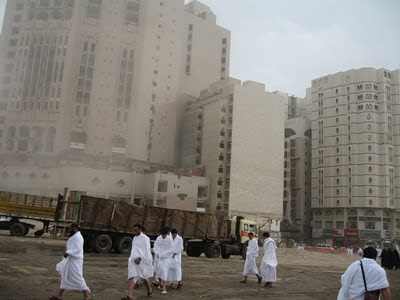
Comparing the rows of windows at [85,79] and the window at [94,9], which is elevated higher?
the window at [94,9]

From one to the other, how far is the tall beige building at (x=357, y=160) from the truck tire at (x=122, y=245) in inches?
2613

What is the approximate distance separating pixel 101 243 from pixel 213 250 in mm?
7095

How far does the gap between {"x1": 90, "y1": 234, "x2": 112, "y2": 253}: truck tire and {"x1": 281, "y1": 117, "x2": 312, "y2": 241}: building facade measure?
2834 inches

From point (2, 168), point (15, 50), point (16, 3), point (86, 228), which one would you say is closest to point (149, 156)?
point (2, 168)

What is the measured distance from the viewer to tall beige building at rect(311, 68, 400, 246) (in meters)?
79.4

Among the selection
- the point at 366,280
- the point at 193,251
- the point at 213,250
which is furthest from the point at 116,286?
the point at 193,251

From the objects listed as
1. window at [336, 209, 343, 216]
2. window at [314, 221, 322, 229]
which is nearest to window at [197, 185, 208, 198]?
window at [314, 221, 322, 229]

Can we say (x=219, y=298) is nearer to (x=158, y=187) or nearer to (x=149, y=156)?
(x=158, y=187)

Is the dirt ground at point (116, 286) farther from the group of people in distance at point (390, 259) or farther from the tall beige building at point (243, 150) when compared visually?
the tall beige building at point (243, 150)

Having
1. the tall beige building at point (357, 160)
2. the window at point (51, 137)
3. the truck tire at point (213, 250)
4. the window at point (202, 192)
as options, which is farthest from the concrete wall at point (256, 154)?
the truck tire at point (213, 250)

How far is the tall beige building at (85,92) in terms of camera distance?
69.2m

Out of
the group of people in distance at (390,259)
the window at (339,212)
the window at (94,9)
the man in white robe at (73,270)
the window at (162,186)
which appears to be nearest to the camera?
the man in white robe at (73,270)

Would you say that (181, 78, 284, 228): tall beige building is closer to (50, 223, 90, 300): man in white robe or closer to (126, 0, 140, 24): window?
(126, 0, 140, 24): window

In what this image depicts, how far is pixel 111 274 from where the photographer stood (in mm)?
12398
